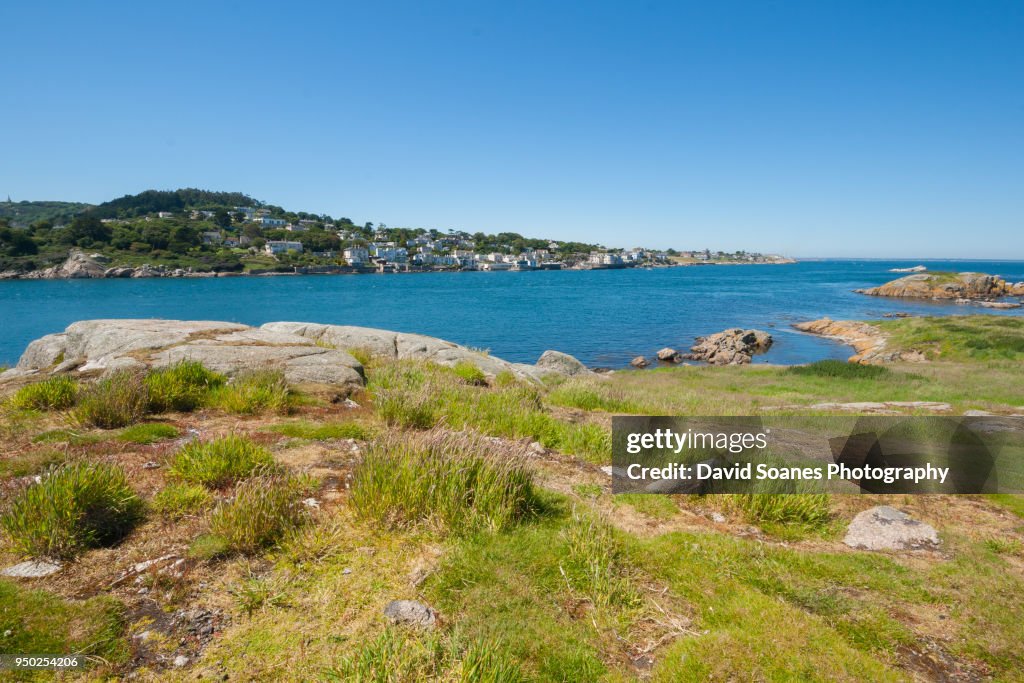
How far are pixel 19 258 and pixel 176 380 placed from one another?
169 meters

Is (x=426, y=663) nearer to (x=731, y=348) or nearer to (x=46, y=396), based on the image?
(x=46, y=396)

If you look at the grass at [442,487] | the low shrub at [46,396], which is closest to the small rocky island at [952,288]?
the grass at [442,487]

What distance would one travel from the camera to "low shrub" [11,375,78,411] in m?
7.94

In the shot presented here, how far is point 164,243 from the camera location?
15450 centimetres

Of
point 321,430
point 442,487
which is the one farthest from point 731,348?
point 442,487

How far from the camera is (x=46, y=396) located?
8156 mm

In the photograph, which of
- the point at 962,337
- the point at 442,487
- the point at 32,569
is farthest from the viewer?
the point at 962,337

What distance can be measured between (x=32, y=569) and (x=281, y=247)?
20254 centimetres

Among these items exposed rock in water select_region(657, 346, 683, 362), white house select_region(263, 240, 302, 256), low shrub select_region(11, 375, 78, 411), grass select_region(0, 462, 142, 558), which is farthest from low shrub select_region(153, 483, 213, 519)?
white house select_region(263, 240, 302, 256)

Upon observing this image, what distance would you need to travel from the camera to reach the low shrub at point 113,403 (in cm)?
763

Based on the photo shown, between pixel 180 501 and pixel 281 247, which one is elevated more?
pixel 281 247

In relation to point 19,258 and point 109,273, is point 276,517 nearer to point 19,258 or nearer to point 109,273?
point 109,273

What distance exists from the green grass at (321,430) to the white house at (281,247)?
621 feet

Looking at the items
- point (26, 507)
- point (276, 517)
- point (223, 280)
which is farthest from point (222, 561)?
point (223, 280)
